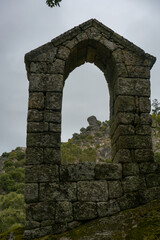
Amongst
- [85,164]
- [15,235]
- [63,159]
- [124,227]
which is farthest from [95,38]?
[63,159]

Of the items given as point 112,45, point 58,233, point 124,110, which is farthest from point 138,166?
point 112,45

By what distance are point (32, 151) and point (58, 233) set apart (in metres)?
1.64

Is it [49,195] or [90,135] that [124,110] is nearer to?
[49,195]

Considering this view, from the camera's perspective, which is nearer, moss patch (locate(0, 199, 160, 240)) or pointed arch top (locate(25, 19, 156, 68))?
moss patch (locate(0, 199, 160, 240))

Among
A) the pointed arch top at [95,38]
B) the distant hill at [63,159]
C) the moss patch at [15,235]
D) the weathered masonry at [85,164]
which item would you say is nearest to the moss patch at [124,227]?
the moss patch at [15,235]

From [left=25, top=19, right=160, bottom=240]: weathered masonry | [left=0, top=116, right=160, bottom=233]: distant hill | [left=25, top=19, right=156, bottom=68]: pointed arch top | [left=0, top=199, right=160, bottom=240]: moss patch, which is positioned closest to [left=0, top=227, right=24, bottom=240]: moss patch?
[left=0, top=199, right=160, bottom=240]: moss patch

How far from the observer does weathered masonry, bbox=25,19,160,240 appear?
15.1ft

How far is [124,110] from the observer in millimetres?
5391

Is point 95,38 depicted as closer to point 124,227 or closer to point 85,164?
point 85,164

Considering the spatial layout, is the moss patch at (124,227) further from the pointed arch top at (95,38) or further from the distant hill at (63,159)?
the distant hill at (63,159)

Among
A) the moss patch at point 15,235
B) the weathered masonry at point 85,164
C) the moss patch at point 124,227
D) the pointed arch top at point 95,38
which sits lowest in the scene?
the moss patch at point 15,235

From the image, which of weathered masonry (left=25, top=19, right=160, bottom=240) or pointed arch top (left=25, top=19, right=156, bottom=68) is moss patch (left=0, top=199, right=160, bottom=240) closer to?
weathered masonry (left=25, top=19, right=160, bottom=240)

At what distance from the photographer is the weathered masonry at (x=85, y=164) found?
4613 millimetres

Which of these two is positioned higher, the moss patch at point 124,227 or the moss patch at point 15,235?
the moss patch at point 124,227
